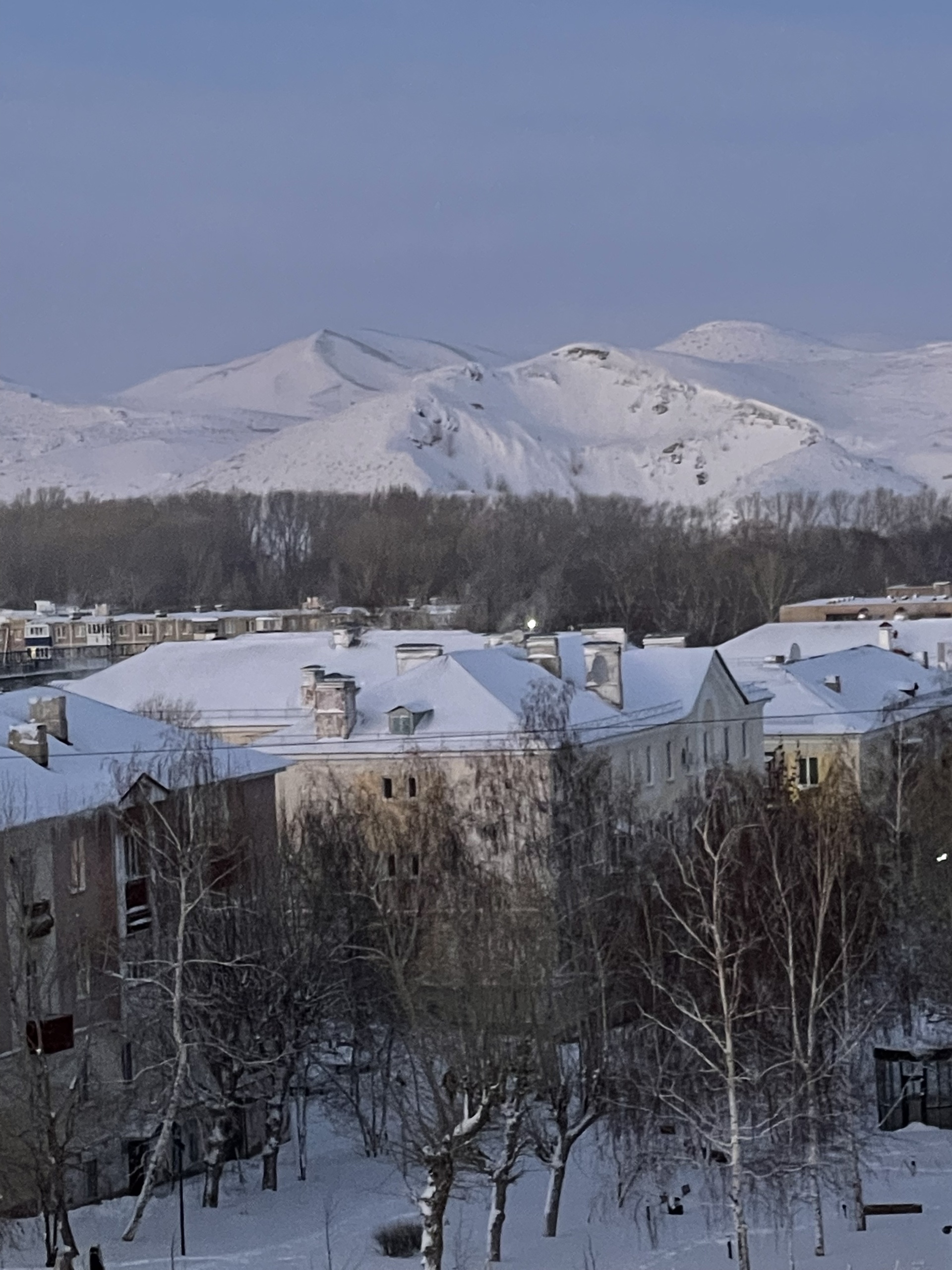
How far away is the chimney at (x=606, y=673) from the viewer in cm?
3478

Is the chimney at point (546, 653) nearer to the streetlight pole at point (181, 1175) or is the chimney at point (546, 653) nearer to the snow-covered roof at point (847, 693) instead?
the snow-covered roof at point (847, 693)

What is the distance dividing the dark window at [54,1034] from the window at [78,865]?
51.1 inches

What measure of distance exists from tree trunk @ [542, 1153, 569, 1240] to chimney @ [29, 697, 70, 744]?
22.1 ft

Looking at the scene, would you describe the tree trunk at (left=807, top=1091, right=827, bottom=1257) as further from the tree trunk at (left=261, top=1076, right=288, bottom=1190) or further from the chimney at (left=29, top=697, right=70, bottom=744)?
the chimney at (left=29, top=697, right=70, bottom=744)

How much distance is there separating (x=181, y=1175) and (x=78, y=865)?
3.29 metres

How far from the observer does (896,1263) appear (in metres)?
19.1

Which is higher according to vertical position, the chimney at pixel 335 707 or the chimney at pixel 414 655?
the chimney at pixel 414 655

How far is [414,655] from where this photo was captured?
34.9 meters

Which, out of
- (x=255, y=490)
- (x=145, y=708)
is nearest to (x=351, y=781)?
(x=145, y=708)

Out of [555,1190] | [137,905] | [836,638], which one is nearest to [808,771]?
[836,638]

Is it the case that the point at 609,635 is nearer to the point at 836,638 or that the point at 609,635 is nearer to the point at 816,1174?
the point at 836,638

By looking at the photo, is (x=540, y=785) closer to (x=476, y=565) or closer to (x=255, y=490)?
(x=476, y=565)

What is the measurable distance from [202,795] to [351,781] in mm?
8798

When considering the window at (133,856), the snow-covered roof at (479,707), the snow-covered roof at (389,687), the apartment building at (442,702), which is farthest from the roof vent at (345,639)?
the window at (133,856)
